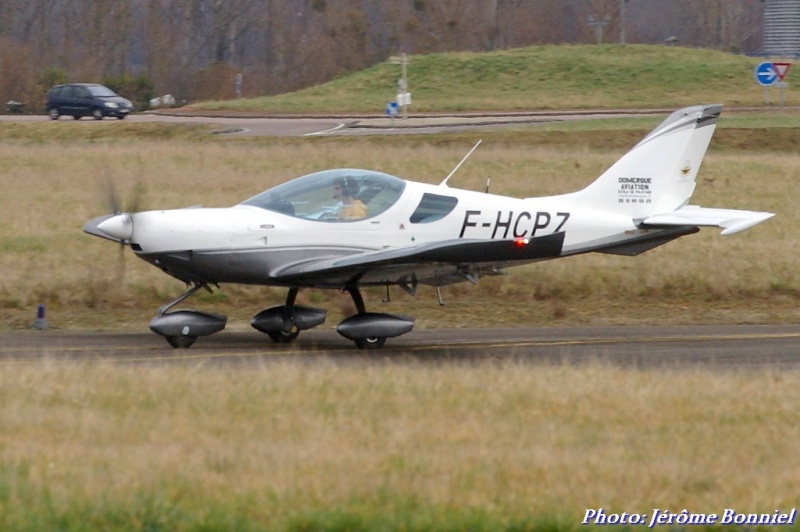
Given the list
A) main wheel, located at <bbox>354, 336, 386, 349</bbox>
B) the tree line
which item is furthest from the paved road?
the tree line

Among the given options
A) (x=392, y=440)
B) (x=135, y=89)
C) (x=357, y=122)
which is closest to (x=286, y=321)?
(x=392, y=440)

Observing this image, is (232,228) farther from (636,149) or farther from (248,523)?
(248,523)

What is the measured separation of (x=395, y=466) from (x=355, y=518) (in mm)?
897

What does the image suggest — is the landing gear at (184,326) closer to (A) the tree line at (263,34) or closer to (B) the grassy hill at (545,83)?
(B) the grassy hill at (545,83)

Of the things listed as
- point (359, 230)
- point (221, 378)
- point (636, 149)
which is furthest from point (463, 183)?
point (221, 378)

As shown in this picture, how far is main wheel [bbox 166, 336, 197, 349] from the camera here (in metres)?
12.4

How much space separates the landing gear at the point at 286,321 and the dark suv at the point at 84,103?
30365mm

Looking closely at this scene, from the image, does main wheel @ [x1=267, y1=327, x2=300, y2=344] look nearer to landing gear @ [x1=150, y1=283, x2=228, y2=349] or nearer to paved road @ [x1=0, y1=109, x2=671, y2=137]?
landing gear @ [x1=150, y1=283, x2=228, y2=349]

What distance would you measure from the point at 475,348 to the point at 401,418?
5.11 metres

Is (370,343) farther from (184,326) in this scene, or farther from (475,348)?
(184,326)

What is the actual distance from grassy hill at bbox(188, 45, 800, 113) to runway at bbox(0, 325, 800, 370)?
110 feet

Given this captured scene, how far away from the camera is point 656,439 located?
742cm

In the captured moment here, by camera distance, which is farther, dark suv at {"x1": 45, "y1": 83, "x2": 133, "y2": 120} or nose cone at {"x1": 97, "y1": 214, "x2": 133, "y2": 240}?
dark suv at {"x1": 45, "y1": 83, "x2": 133, "y2": 120}

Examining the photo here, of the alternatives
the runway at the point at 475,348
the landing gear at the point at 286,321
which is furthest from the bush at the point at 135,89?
the landing gear at the point at 286,321
